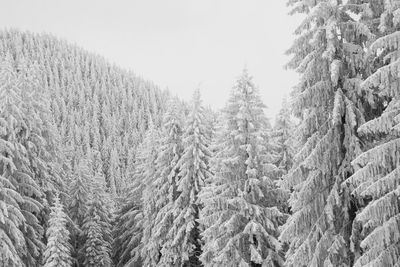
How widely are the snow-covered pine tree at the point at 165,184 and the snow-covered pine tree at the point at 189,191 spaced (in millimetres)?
775

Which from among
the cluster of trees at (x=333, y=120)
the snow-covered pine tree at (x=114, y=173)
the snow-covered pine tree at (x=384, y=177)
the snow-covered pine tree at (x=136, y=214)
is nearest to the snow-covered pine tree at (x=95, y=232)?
the snow-covered pine tree at (x=136, y=214)

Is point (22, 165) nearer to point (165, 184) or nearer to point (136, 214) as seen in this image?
point (165, 184)

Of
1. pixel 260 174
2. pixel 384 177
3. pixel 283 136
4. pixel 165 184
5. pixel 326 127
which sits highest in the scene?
pixel 283 136

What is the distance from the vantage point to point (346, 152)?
14.0 metres

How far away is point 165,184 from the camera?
31.1m

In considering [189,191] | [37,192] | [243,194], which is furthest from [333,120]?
[37,192]

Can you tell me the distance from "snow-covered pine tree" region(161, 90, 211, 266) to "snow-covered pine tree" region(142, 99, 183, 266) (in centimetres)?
77

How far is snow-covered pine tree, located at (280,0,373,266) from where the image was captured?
45.7ft

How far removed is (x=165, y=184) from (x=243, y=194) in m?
9.61

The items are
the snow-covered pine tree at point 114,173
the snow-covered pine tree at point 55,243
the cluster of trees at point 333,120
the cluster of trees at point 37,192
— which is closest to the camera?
the cluster of trees at point 333,120

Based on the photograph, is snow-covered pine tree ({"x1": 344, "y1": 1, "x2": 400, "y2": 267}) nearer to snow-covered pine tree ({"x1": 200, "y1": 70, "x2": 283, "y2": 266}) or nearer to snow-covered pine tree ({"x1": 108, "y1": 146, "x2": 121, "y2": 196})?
snow-covered pine tree ({"x1": 200, "y1": 70, "x2": 283, "y2": 266})

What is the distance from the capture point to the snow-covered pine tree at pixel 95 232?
39250 mm

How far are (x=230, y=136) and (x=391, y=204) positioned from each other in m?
13.0

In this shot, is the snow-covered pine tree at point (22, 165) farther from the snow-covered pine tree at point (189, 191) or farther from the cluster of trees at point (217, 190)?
the snow-covered pine tree at point (189, 191)
